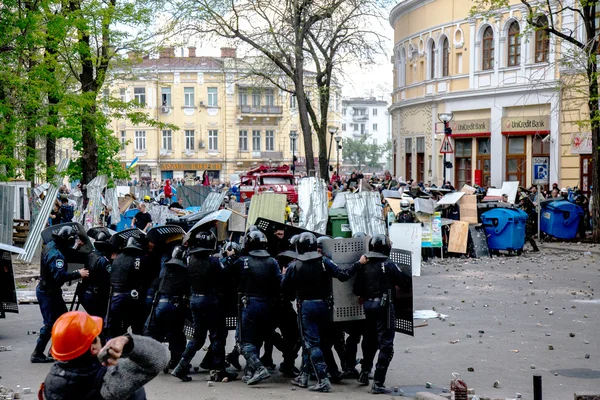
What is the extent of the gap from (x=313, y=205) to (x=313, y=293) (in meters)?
11.1

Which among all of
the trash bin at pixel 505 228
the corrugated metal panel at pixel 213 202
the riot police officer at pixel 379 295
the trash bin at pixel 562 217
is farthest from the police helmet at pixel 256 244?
the trash bin at pixel 562 217

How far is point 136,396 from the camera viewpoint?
4.27 metres

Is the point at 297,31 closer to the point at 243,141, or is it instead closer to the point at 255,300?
the point at 255,300

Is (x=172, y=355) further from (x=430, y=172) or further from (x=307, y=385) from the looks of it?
(x=430, y=172)

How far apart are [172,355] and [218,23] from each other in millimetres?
20798

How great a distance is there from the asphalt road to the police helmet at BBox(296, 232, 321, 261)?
1.42 meters

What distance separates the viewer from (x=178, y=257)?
8852 millimetres

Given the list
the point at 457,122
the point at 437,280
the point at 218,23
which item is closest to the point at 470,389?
the point at 437,280

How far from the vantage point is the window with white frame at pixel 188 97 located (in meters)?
66.6

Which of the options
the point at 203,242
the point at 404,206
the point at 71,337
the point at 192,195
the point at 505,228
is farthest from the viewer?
the point at 192,195

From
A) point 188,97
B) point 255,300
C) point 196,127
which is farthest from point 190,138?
point 255,300

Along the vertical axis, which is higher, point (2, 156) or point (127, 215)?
point (2, 156)

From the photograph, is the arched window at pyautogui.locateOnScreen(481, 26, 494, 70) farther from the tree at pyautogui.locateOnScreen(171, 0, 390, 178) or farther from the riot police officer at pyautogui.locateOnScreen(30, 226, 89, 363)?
the riot police officer at pyautogui.locateOnScreen(30, 226, 89, 363)

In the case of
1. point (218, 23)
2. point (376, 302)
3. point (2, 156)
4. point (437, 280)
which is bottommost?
point (437, 280)
